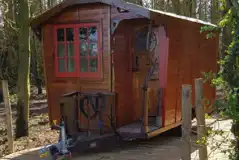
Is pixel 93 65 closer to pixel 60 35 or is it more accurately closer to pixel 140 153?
pixel 60 35

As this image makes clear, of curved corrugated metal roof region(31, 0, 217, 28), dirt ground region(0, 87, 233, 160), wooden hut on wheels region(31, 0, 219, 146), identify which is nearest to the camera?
curved corrugated metal roof region(31, 0, 217, 28)

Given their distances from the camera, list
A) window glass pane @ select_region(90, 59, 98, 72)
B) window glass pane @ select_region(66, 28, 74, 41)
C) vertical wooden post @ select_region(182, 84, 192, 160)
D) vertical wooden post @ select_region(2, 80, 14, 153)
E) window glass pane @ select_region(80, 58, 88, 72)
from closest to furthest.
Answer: vertical wooden post @ select_region(182, 84, 192, 160)
vertical wooden post @ select_region(2, 80, 14, 153)
window glass pane @ select_region(90, 59, 98, 72)
window glass pane @ select_region(80, 58, 88, 72)
window glass pane @ select_region(66, 28, 74, 41)

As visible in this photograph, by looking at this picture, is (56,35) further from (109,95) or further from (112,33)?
(109,95)

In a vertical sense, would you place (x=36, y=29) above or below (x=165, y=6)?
below

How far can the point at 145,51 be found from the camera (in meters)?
7.08

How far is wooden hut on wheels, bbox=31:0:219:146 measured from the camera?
20.1 ft

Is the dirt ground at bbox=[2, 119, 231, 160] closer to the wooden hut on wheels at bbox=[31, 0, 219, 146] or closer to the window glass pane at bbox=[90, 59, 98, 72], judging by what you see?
the wooden hut on wheels at bbox=[31, 0, 219, 146]

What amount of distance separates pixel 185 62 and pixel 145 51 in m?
0.89

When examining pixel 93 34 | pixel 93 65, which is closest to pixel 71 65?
pixel 93 65

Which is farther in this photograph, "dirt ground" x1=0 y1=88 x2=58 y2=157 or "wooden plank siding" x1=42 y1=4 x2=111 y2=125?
"dirt ground" x1=0 y1=88 x2=58 y2=157

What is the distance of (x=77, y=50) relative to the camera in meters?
→ 6.54

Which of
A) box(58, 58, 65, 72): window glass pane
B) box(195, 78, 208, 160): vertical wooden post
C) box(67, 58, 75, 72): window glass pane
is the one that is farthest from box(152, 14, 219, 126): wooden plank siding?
box(195, 78, 208, 160): vertical wooden post

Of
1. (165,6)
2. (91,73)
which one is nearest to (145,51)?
(91,73)

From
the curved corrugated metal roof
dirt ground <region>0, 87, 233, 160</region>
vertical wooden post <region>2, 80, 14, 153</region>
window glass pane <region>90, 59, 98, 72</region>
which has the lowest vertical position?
dirt ground <region>0, 87, 233, 160</region>
